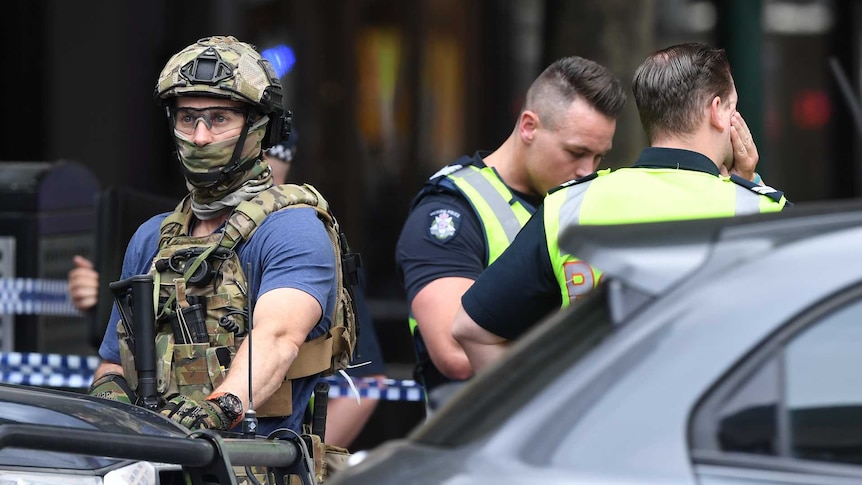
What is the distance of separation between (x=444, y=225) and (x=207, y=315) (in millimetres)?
1072

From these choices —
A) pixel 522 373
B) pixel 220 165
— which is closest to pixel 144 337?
pixel 220 165

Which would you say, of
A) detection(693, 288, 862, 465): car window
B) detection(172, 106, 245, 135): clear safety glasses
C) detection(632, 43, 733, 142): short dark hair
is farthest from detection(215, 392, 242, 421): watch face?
detection(693, 288, 862, 465): car window

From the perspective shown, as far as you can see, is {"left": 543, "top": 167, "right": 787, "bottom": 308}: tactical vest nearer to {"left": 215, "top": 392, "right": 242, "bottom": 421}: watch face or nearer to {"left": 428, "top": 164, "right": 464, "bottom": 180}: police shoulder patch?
{"left": 215, "top": 392, "right": 242, "bottom": 421}: watch face

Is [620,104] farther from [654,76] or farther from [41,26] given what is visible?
[41,26]

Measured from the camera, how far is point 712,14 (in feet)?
32.3

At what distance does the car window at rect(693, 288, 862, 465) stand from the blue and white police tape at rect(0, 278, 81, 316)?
4696 mm

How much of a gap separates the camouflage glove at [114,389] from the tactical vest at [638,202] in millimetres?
1225

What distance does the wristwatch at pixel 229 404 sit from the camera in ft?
11.3

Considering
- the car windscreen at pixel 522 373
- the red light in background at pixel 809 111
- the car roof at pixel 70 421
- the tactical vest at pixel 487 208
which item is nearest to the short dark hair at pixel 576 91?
the tactical vest at pixel 487 208

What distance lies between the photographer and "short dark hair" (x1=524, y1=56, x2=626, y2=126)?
470 cm

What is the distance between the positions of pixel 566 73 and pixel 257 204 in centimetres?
138

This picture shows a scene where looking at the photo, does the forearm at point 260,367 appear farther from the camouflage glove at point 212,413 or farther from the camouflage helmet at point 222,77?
the camouflage helmet at point 222,77

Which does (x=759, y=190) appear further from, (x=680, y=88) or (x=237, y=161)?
(x=237, y=161)

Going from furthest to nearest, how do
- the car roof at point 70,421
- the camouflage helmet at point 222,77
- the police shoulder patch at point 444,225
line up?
the police shoulder patch at point 444,225
the camouflage helmet at point 222,77
the car roof at point 70,421
